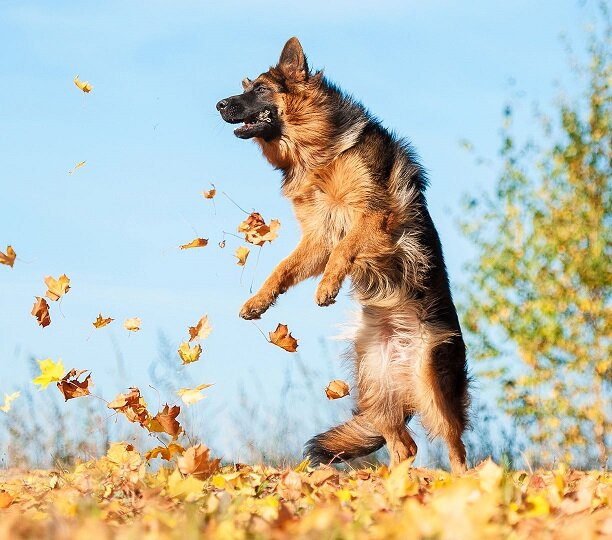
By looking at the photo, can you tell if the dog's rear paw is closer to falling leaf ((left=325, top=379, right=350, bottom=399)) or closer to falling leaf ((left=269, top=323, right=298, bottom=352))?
falling leaf ((left=269, top=323, right=298, bottom=352))

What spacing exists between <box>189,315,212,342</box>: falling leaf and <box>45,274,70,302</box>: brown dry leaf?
88 centimetres

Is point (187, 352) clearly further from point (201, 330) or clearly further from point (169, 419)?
point (169, 419)

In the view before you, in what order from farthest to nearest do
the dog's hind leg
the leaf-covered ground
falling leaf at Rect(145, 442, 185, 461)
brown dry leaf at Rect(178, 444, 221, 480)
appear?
the dog's hind leg → falling leaf at Rect(145, 442, 185, 461) → brown dry leaf at Rect(178, 444, 221, 480) → the leaf-covered ground

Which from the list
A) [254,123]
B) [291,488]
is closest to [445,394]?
[291,488]

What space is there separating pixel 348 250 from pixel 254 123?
1359mm

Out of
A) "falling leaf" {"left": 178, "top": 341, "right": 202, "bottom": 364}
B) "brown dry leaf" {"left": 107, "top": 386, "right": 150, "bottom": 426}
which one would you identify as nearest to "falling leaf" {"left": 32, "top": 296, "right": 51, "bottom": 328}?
"brown dry leaf" {"left": 107, "top": 386, "right": 150, "bottom": 426}

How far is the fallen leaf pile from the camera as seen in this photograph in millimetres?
2549

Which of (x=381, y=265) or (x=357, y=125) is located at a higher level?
(x=357, y=125)

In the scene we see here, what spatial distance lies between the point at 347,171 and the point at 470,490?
3510 millimetres

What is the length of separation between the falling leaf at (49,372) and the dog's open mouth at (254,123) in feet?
7.91

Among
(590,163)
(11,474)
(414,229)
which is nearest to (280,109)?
(414,229)

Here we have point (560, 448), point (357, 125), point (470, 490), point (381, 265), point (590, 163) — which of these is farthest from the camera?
point (590, 163)

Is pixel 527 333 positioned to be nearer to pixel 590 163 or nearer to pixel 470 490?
pixel 590 163

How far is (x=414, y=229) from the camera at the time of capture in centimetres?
609
